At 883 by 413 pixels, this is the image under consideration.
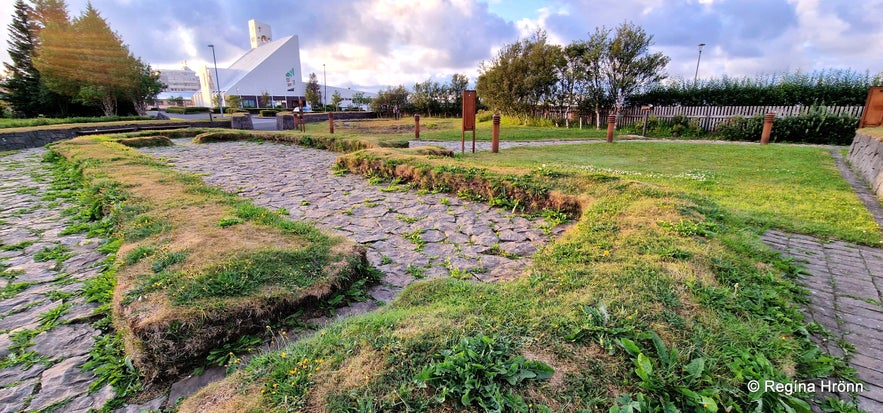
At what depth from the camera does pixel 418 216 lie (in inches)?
184

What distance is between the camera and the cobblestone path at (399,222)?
3281 millimetres

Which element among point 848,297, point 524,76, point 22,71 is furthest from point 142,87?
point 848,297

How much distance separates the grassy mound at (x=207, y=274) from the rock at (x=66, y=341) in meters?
0.22

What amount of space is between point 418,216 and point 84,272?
10.3 feet

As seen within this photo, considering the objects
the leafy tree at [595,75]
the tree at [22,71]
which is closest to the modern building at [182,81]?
the tree at [22,71]

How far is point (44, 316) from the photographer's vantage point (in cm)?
258

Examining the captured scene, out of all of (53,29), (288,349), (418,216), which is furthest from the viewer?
(53,29)

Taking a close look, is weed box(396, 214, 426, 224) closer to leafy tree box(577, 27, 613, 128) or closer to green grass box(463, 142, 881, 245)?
green grass box(463, 142, 881, 245)

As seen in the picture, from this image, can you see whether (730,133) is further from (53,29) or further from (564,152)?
(53,29)

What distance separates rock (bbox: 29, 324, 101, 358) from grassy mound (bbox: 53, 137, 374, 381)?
8.7 inches

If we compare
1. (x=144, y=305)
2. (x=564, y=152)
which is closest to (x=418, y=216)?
(x=144, y=305)

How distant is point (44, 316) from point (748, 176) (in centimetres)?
900

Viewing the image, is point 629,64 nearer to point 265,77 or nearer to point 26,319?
point 26,319

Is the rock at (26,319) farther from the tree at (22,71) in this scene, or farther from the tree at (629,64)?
the tree at (22,71)
